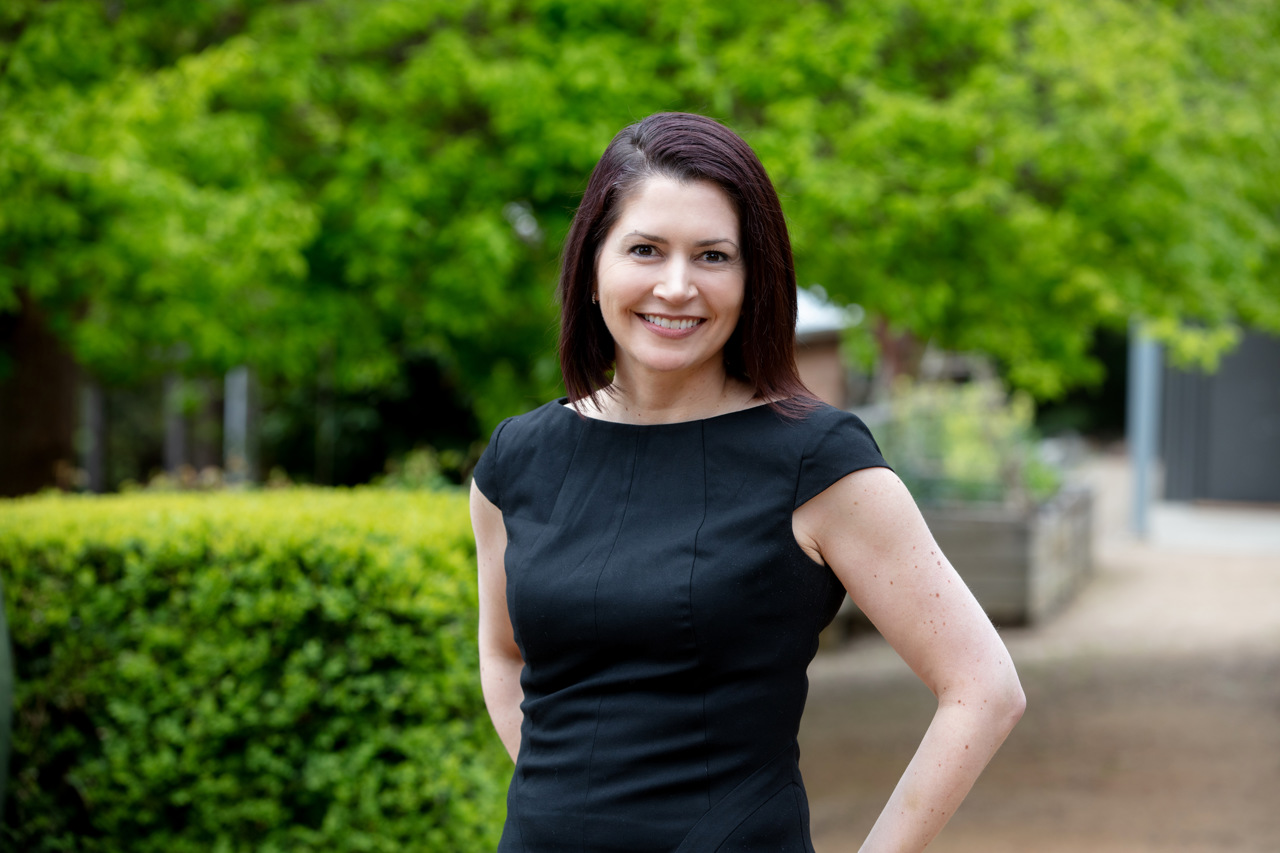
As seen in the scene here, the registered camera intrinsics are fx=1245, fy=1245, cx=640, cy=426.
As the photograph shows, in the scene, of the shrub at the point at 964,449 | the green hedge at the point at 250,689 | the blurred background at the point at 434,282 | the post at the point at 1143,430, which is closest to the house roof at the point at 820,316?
the blurred background at the point at 434,282

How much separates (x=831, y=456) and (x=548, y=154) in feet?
13.7

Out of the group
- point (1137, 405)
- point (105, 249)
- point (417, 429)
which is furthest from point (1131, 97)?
point (1137, 405)

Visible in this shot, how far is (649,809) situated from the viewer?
5.49 ft

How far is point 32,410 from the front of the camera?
700 centimetres

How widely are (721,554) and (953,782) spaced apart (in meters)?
0.44

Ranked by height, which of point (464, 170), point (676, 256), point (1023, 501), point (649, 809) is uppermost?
point (464, 170)

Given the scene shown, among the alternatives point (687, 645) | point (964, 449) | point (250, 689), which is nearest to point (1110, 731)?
point (964, 449)

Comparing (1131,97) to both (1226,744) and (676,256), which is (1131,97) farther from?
(676,256)

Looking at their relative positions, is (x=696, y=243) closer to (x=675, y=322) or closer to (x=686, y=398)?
(x=675, y=322)

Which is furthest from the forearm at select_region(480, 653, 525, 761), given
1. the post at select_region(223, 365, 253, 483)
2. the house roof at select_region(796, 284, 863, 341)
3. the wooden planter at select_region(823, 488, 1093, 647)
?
the post at select_region(223, 365, 253, 483)

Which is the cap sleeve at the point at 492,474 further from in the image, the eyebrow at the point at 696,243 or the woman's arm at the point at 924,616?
the woman's arm at the point at 924,616

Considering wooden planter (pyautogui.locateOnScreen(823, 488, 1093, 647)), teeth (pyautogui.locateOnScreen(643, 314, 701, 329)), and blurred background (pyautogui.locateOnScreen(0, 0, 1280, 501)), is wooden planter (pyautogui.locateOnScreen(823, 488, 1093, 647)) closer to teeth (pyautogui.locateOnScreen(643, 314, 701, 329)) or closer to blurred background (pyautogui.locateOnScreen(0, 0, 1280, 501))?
blurred background (pyautogui.locateOnScreen(0, 0, 1280, 501))

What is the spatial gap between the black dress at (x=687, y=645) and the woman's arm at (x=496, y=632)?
0.27m

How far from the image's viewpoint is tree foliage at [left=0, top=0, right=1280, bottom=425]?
17.1ft
